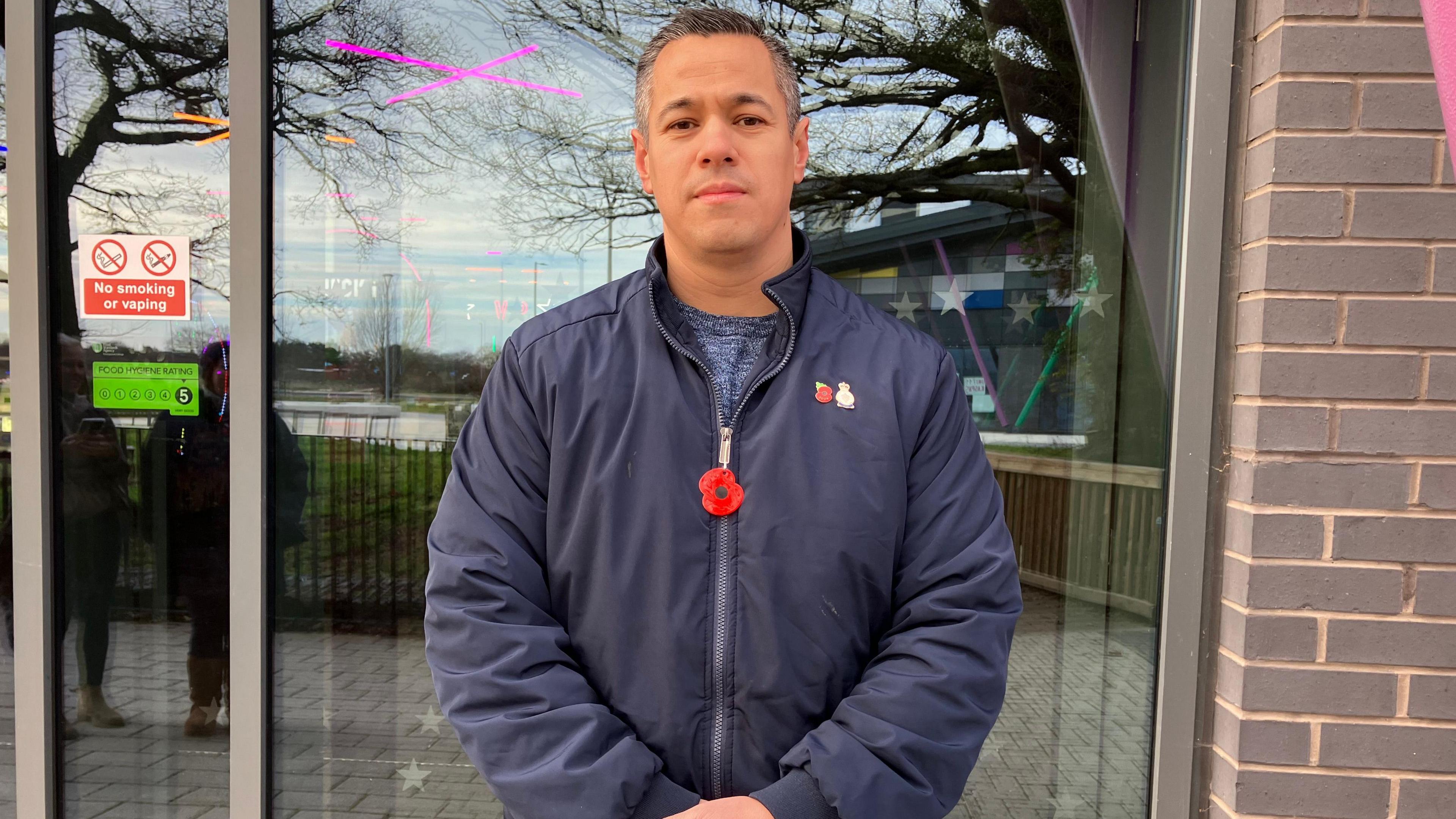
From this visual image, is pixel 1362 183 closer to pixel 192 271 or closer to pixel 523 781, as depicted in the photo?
pixel 523 781

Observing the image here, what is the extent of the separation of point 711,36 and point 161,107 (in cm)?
207

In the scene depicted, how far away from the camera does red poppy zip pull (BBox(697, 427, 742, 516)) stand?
4.72 ft

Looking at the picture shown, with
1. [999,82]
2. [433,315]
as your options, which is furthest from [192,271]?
[999,82]

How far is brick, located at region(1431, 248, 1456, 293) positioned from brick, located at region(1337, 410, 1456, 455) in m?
0.26

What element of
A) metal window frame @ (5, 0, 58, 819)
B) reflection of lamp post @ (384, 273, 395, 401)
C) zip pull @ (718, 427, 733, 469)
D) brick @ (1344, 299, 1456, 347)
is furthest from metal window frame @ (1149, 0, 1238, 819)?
metal window frame @ (5, 0, 58, 819)

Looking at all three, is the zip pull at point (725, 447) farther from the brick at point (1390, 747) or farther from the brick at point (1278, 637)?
the brick at point (1390, 747)

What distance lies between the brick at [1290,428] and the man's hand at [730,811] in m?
1.37

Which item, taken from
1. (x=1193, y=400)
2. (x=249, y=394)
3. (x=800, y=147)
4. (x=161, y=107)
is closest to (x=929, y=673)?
(x=800, y=147)

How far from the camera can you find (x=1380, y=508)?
6.37ft

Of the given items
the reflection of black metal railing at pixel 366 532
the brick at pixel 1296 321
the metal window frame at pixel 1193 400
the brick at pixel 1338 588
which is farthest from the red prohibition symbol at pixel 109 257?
the brick at pixel 1338 588

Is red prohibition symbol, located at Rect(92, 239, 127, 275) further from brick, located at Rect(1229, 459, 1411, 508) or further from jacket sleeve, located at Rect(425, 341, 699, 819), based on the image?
brick, located at Rect(1229, 459, 1411, 508)

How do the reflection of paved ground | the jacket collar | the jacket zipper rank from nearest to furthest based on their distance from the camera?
the jacket zipper, the jacket collar, the reflection of paved ground

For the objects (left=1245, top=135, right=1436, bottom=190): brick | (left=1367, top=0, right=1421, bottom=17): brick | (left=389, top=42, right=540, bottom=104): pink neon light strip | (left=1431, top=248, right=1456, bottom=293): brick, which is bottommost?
(left=1431, top=248, right=1456, bottom=293): brick

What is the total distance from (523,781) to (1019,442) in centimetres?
187
